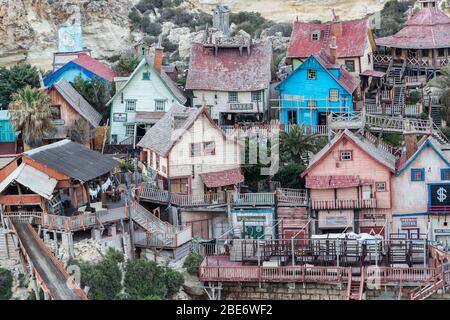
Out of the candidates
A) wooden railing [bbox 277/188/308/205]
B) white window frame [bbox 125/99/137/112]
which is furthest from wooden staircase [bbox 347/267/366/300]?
white window frame [bbox 125/99/137/112]

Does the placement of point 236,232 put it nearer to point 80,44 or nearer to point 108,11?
point 80,44

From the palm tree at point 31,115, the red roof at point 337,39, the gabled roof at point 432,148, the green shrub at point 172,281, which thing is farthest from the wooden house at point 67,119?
the gabled roof at point 432,148

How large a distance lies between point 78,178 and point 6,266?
20.6 feet

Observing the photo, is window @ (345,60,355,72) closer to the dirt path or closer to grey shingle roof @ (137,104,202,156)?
grey shingle roof @ (137,104,202,156)

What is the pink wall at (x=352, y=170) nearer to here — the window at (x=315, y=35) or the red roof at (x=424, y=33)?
the window at (x=315, y=35)

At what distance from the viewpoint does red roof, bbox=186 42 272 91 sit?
294 ft

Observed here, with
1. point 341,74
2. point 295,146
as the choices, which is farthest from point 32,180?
point 341,74

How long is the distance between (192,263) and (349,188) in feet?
34.2

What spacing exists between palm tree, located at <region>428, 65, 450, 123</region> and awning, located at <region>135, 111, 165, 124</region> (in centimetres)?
1753

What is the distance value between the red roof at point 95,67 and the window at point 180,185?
16.1 meters

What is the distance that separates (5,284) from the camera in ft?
219

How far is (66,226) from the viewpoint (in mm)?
69812

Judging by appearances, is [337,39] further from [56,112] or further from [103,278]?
[103,278]

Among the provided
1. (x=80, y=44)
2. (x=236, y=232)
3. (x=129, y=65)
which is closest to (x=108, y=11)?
(x=80, y=44)
